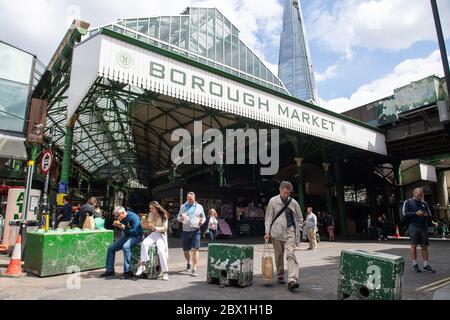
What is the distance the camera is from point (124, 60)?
9.54m

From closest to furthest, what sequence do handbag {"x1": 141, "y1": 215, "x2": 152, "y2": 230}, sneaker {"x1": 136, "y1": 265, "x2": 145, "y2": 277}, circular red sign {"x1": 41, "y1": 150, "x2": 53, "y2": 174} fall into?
1. sneaker {"x1": 136, "y1": 265, "x2": 145, "y2": 277}
2. handbag {"x1": 141, "y1": 215, "x2": 152, "y2": 230}
3. circular red sign {"x1": 41, "y1": 150, "x2": 53, "y2": 174}

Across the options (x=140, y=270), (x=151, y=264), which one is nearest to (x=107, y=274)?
(x=140, y=270)

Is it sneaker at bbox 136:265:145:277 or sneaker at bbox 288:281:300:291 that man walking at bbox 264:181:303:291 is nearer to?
sneaker at bbox 288:281:300:291

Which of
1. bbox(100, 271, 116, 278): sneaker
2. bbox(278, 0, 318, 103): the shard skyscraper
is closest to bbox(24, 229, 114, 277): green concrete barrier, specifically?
bbox(100, 271, 116, 278): sneaker

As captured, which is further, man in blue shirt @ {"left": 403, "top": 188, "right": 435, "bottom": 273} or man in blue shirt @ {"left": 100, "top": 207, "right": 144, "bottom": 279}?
man in blue shirt @ {"left": 403, "top": 188, "right": 435, "bottom": 273}

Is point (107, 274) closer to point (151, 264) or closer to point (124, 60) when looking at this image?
point (151, 264)

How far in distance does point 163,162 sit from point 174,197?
37.6ft

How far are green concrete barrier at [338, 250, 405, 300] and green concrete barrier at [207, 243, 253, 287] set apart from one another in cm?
159

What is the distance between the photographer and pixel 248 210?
22062 millimetres

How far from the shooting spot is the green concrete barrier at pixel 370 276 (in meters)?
4.05

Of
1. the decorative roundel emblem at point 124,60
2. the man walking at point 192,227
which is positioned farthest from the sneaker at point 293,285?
the decorative roundel emblem at point 124,60

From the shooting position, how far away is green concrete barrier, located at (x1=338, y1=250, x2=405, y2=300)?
13.3 feet

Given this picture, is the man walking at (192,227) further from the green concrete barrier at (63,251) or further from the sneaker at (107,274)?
the green concrete barrier at (63,251)
